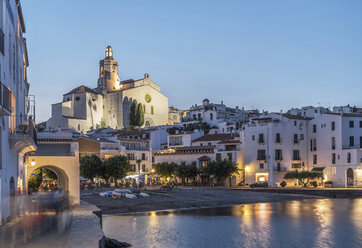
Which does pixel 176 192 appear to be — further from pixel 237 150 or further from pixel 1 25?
pixel 1 25

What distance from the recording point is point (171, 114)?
121 m

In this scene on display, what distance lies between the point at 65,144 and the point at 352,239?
1880cm

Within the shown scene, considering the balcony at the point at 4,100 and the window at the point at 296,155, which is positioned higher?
the balcony at the point at 4,100

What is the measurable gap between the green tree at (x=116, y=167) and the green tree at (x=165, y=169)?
8.37 metres

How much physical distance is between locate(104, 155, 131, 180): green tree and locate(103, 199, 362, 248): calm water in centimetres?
1699

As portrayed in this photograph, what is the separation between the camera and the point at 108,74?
114 m

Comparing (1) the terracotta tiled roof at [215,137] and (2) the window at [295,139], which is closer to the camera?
(2) the window at [295,139]

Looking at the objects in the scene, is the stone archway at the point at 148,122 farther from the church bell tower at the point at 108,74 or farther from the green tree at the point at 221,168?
the green tree at the point at 221,168

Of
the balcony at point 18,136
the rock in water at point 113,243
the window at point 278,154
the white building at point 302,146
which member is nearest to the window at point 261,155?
the white building at point 302,146

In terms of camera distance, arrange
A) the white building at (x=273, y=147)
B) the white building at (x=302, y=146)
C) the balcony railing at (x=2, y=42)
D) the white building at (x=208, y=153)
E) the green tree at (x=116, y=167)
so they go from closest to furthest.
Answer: the balcony railing at (x=2, y=42), the green tree at (x=116, y=167), the white building at (x=302, y=146), the white building at (x=273, y=147), the white building at (x=208, y=153)

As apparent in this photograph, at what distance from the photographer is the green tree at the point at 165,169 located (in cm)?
6116

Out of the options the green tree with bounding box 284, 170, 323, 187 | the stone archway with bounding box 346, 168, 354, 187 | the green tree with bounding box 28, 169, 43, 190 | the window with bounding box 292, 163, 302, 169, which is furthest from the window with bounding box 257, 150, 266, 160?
the green tree with bounding box 28, 169, 43, 190

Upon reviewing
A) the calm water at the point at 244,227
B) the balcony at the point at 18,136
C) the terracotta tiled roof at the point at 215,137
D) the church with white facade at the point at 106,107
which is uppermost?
the church with white facade at the point at 106,107

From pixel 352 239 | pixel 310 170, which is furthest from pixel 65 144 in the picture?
Answer: pixel 310 170
